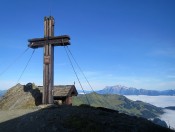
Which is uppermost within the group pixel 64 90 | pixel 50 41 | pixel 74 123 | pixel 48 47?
pixel 50 41

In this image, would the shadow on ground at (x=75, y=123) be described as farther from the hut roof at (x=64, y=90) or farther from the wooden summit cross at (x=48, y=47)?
the hut roof at (x=64, y=90)

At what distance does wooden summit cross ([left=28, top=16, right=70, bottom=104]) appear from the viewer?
22.9 metres

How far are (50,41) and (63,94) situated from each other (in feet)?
31.1

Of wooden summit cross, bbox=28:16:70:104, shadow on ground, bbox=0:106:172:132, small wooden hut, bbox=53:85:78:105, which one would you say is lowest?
shadow on ground, bbox=0:106:172:132

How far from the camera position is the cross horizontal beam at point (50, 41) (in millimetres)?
23167

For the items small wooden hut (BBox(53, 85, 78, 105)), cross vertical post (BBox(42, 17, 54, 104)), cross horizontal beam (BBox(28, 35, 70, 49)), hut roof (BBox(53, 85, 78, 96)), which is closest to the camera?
cross vertical post (BBox(42, 17, 54, 104))

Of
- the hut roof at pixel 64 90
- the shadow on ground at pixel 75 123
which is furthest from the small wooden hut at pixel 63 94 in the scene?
the shadow on ground at pixel 75 123

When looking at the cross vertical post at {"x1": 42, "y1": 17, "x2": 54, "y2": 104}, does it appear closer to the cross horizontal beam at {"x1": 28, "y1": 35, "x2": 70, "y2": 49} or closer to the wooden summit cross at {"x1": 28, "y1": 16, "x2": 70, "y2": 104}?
the wooden summit cross at {"x1": 28, "y1": 16, "x2": 70, "y2": 104}

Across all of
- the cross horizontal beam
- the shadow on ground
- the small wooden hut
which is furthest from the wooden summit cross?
the small wooden hut

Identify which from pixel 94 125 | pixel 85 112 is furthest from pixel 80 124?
pixel 85 112

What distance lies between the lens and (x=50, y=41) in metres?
23.8

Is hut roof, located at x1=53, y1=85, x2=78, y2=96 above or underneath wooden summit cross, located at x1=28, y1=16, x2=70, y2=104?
underneath

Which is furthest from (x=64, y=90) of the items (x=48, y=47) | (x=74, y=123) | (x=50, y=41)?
(x=74, y=123)

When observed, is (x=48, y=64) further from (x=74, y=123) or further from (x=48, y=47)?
(x=74, y=123)
